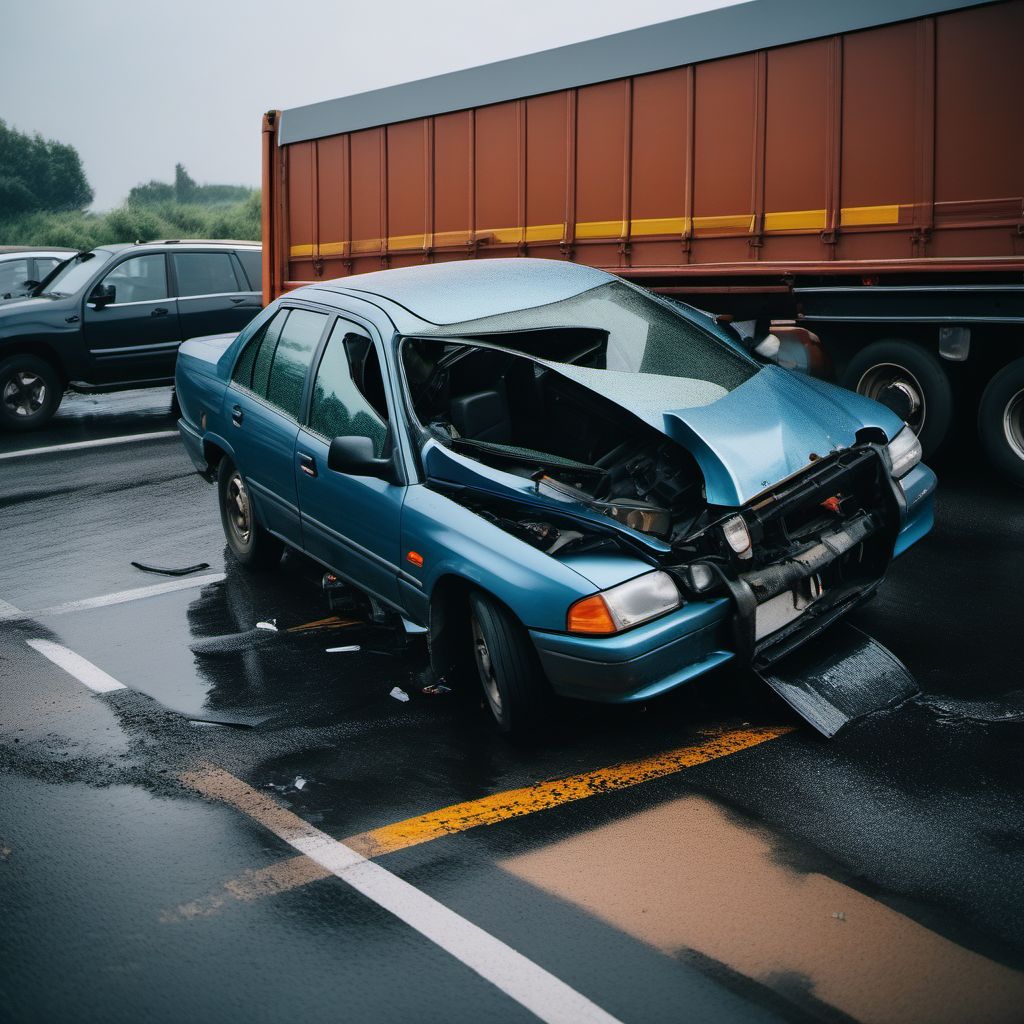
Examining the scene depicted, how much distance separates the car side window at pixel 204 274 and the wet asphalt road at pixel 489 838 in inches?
328

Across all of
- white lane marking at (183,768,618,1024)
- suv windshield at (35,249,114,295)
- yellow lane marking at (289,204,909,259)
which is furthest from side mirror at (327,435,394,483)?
suv windshield at (35,249,114,295)

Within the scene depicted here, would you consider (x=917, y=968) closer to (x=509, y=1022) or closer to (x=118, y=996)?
(x=509, y=1022)

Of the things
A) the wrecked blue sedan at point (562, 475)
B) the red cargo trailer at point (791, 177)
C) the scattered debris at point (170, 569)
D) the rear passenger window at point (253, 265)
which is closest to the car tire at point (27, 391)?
the rear passenger window at point (253, 265)

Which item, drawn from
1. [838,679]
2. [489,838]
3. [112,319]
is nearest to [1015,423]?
[838,679]

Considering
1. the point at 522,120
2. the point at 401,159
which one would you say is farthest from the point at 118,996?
the point at 401,159

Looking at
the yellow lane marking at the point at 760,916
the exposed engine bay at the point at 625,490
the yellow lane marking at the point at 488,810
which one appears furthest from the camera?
the exposed engine bay at the point at 625,490

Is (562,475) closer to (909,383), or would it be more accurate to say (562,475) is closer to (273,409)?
(273,409)

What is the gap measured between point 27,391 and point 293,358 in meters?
8.22

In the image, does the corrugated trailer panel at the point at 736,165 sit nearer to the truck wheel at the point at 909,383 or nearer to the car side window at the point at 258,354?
the truck wheel at the point at 909,383

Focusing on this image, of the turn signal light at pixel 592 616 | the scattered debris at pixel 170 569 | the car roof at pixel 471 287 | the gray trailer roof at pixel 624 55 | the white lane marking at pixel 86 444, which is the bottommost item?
the scattered debris at pixel 170 569

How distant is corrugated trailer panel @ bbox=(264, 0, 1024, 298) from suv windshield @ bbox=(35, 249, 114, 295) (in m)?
2.70

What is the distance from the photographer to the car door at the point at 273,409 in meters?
6.23

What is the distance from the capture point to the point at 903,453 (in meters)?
5.78

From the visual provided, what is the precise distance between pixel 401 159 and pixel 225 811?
387 inches
